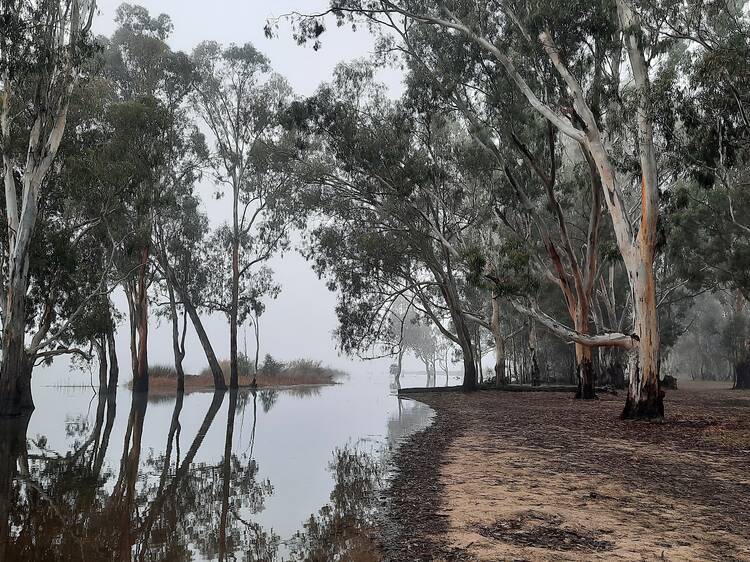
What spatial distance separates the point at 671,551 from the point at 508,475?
102 inches

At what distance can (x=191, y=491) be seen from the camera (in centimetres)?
578

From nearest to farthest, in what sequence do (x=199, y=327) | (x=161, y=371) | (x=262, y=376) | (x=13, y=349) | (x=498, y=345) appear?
(x=13, y=349) → (x=498, y=345) → (x=199, y=327) → (x=161, y=371) → (x=262, y=376)

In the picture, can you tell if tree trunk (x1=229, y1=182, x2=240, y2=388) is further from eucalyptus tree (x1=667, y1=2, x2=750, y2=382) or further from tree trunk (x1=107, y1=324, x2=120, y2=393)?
eucalyptus tree (x1=667, y1=2, x2=750, y2=382)

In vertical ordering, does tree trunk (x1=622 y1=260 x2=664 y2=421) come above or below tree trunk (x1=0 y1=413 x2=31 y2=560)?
above

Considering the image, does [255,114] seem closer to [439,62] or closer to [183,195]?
[183,195]

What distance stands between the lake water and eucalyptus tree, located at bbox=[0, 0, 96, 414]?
282 centimetres

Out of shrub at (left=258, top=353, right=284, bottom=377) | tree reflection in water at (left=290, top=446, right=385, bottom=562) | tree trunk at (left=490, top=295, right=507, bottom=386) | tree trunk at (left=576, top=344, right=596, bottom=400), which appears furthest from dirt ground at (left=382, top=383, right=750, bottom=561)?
shrub at (left=258, top=353, right=284, bottom=377)

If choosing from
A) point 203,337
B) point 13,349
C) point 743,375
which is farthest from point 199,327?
point 743,375

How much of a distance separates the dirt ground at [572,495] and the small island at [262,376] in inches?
941

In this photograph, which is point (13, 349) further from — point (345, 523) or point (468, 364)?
point (468, 364)

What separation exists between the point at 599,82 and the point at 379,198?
9.05 meters

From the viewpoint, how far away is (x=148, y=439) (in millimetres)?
10078

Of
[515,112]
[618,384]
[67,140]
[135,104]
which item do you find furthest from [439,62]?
[618,384]

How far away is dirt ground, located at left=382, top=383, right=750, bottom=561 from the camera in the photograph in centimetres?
373
